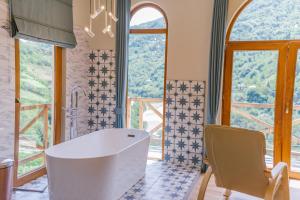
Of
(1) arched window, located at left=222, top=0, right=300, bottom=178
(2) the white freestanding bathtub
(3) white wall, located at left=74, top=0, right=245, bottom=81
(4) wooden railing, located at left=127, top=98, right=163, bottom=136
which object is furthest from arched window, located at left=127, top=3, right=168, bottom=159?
(2) the white freestanding bathtub

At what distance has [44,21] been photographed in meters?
3.71

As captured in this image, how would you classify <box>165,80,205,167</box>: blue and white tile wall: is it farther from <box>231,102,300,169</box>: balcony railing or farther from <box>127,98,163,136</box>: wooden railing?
<box>231,102,300,169</box>: balcony railing

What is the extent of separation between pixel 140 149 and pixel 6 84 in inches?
69.5

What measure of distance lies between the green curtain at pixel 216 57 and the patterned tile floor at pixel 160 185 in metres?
0.90

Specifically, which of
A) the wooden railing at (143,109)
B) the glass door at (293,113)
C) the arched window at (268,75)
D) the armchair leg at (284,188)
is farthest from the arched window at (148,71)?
the armchair leg at (284,188)

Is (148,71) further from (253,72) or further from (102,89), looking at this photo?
(253,72)

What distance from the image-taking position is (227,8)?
4.19 meters

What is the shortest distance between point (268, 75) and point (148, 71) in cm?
188

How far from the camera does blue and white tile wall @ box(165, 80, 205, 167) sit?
4.47m

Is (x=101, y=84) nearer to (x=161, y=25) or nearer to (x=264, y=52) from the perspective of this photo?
(x=161, y=25)

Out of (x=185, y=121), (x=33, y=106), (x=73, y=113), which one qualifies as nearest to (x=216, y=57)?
(x=185, y=121)

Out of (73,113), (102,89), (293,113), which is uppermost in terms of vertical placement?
(102,89)

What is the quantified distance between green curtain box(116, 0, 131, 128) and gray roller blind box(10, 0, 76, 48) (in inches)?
28.7

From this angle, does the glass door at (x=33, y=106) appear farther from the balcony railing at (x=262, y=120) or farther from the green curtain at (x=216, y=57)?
the balcony railing at (x=262, y=120)
